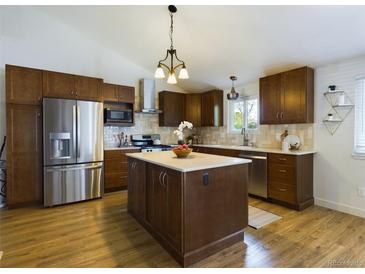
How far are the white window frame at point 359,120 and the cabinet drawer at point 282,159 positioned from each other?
0.83m

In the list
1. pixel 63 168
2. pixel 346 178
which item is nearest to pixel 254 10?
pixel 346 178

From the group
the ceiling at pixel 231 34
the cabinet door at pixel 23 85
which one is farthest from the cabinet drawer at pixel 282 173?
the cabinet door at pixel 23 85

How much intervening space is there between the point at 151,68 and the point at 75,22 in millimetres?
1753

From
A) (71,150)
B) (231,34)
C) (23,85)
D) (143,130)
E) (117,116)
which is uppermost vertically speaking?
(231,34)

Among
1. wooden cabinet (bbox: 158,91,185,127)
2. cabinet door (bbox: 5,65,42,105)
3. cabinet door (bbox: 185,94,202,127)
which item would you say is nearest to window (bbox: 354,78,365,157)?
cabinet door (bbox: 185,94,202,127)

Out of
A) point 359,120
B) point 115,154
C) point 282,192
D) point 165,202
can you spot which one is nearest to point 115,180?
point 115,154

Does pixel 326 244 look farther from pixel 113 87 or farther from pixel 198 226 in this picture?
pixel 113 87

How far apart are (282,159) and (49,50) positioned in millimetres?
4651

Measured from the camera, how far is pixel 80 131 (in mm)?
3699

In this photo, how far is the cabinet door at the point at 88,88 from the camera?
12.6 ft

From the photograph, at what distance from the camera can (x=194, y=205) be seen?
1.98 m

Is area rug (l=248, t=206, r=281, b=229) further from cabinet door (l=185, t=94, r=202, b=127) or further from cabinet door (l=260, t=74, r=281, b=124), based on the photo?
cabinet door (l=185, t=94, r=202, b=127)

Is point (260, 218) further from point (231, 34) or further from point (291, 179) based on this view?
point (231, 34)

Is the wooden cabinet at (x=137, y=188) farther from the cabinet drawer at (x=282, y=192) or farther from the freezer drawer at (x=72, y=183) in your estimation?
the cabinet drawer at (x=282, y=192)
